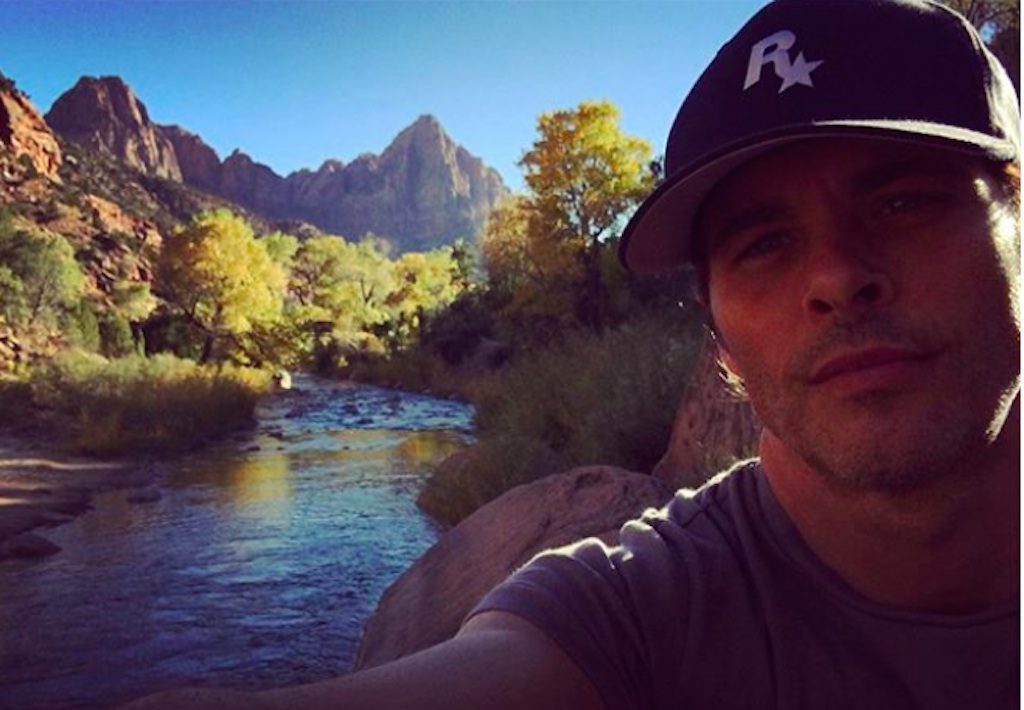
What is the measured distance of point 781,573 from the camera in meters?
1.17

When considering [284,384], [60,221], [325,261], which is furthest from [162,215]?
[284,384]

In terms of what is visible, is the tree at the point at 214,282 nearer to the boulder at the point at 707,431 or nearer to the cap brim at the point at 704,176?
the boulder at the point at 707,431

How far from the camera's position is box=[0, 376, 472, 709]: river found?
18.1ft

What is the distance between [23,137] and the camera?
165 ft

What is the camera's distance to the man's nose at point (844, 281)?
3.62ft

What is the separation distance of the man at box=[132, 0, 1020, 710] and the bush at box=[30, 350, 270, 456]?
1491cm

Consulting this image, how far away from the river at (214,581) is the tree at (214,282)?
17.3 metres

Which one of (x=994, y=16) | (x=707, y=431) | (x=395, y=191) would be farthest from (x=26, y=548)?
(x=395, y=191)

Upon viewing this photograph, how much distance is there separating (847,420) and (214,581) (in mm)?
7150

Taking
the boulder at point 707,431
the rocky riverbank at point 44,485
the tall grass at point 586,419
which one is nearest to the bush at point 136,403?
the rocky riverbank at point 44,485

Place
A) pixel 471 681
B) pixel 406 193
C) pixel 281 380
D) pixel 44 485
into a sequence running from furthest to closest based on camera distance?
pixel 406 193
pixel 281 380
pixel 44 485
pixel 471 681

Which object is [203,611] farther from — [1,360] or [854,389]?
[1,360]

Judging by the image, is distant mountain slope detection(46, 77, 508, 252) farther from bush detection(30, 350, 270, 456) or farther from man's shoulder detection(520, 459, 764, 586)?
man's shoulder detection(520, 459, 764, 586)

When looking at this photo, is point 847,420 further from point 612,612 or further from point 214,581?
point 214,581
